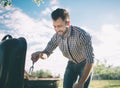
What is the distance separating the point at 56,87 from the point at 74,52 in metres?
1.56

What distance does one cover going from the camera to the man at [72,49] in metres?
3.68

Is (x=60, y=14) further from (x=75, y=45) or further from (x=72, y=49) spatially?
(x=72, y=49)

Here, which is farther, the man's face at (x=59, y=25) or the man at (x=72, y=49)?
the man's face at (x=59, y=25)

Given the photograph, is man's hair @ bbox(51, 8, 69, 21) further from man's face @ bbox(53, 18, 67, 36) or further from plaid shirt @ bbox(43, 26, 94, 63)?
plaid shirt @ bbox(43, 26, 94, 63)

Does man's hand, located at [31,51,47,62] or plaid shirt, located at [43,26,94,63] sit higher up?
plaid shirt, located at [43,26,94,63]

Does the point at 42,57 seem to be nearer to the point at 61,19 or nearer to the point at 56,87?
the point at 61,19

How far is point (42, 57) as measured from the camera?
13.6 feet

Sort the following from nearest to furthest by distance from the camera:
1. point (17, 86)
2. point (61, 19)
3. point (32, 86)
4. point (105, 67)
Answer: point (17, 86) → point (61, 19) → point (32, 86) → point (105, 67)

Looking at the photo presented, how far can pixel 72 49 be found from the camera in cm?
436

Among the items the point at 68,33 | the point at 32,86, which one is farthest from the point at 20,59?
the point at 32,86

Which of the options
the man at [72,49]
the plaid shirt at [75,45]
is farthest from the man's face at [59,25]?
the plaid shirt at [75,45]

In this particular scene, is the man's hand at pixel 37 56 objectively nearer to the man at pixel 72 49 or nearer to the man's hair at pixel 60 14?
the man at pixel 72 49

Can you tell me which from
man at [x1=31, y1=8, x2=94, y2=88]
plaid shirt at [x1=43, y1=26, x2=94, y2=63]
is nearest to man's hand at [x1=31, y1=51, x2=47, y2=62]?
man at [x1=31, y1=8, x2=94, y2=88]

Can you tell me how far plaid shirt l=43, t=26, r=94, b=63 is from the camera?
3842mm
